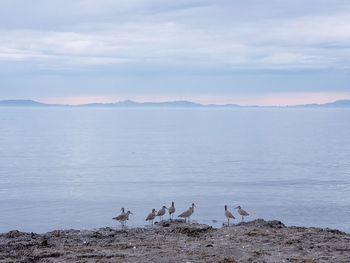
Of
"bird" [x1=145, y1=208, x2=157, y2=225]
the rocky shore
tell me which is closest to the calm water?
"bird" [x1=145, y1=208, x2=157, y2=225]

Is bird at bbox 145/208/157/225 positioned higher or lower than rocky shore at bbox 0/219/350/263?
lower

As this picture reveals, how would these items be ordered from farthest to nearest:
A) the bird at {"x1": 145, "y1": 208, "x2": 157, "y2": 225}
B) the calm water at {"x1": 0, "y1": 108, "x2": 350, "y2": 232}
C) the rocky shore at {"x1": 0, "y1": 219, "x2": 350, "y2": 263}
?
the calm water at {"x1": 0, "y1": 108, "x2": 350, "y2": 232} → the bird at {"x1": 145, "y1": 208, "x2": 157, "y2": 225} → the rocky shore at {"x1": 0, "y1": 219, "x2": 350, "y2": 263}

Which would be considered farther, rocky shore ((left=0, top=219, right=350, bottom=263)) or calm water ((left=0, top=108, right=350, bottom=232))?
calm water ((left=0, top=108, right=350, bottom=232))

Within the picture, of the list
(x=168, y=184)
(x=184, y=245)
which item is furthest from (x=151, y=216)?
(x=168, y=184)

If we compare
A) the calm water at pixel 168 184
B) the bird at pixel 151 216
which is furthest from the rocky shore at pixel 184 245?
the calm water at pixel 168 184

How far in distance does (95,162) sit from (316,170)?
1685cm

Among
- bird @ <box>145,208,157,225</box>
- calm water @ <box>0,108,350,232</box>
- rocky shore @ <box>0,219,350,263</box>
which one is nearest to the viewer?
rocky shore @ <box>0,219,350,263</box>

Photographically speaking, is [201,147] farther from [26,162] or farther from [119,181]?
[119,181]

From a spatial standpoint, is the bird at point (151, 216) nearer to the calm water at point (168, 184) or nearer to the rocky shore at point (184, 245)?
the calm water at point (168, 184)

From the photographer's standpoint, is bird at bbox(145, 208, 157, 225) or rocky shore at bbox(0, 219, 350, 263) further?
bird at bbox(145, 208, 157, 225)

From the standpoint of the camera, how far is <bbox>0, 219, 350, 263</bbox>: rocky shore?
46.8 feet

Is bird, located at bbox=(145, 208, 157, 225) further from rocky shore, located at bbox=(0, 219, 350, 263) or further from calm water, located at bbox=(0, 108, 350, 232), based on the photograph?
rocky shore, located at bbox=(0, 219, 350, 263)

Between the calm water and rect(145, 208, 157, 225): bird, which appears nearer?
rect(145, 208, 157, 225): bird

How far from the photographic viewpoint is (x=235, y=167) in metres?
46.8
